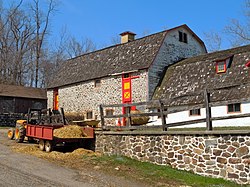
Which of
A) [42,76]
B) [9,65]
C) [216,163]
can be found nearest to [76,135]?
[216,163]

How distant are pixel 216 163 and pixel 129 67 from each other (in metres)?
14.2

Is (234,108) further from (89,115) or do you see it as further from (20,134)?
(89,115)

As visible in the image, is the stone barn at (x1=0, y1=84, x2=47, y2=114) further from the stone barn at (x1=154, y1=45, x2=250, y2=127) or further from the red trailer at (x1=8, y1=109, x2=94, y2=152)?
the stone barn at (x1=154, y1=45, x2=250, y2=127)

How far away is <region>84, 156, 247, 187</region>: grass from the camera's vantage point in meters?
8.59

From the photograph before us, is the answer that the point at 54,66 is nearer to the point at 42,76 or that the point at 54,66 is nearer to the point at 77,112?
the point at 42,76

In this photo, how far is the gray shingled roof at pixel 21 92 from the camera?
3512 cm

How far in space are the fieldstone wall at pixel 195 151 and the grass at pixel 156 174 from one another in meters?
0.28

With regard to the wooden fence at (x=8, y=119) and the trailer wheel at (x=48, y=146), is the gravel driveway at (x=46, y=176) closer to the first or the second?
the trailer wheel at (x=48, y=146)

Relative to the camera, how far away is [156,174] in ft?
31.3

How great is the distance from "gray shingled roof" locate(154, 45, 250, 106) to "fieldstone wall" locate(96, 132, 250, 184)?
578 cm

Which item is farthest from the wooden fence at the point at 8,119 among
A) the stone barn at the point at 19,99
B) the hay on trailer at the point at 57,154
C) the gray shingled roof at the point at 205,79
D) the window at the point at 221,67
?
the window at the point at 221,67

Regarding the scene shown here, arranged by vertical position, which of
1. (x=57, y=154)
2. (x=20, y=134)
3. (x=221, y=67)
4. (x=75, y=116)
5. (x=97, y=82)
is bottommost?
(x=57, y=154)

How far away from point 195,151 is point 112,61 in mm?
16497

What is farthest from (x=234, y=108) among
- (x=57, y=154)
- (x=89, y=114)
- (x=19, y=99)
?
(x=19, y=99)
